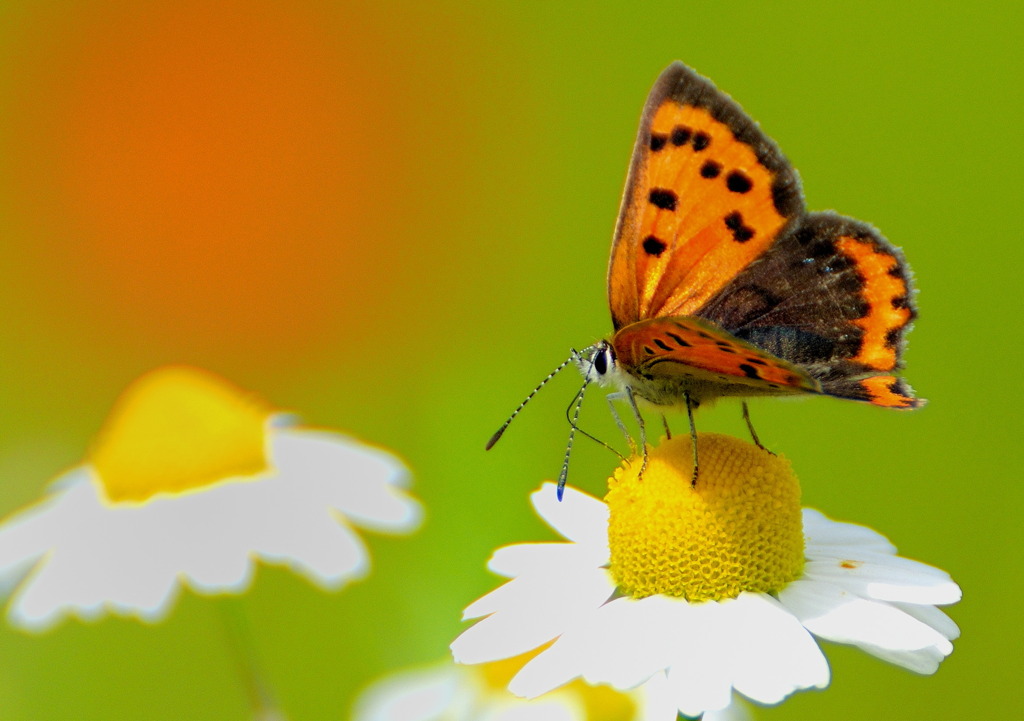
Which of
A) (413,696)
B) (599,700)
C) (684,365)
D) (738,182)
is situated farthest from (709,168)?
(413,696)

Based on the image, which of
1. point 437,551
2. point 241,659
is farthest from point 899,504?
point 241,659

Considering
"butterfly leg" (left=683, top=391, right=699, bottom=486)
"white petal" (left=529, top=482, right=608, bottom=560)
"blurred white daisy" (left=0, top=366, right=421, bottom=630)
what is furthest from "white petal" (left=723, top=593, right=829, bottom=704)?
"blurred white daisy" (left=0, top=366, right=421, bottom=630)

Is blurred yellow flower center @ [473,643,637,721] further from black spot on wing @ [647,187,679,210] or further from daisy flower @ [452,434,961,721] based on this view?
black spot on wing @ [647,187,679,210]

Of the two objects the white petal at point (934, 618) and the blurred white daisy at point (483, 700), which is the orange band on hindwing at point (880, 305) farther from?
the blurred white daisy at point (483, 700)

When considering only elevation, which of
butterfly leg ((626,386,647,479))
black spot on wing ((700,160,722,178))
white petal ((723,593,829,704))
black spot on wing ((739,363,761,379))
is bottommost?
white petal ((723,593,829,704))

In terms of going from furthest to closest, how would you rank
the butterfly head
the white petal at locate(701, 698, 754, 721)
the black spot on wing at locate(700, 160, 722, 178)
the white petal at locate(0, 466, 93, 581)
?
the white petal at locate(0, 466, 93, 581) < the white petal at locate(701, 698, 754, 721) < the black spot on wing at locate(700, 160, 722, 178) < the butterfly head

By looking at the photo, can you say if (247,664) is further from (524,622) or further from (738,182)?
(738,182)

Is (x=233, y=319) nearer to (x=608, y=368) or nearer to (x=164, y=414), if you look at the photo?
(x=164, y=414)

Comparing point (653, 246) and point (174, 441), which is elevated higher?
point (653, 246)
